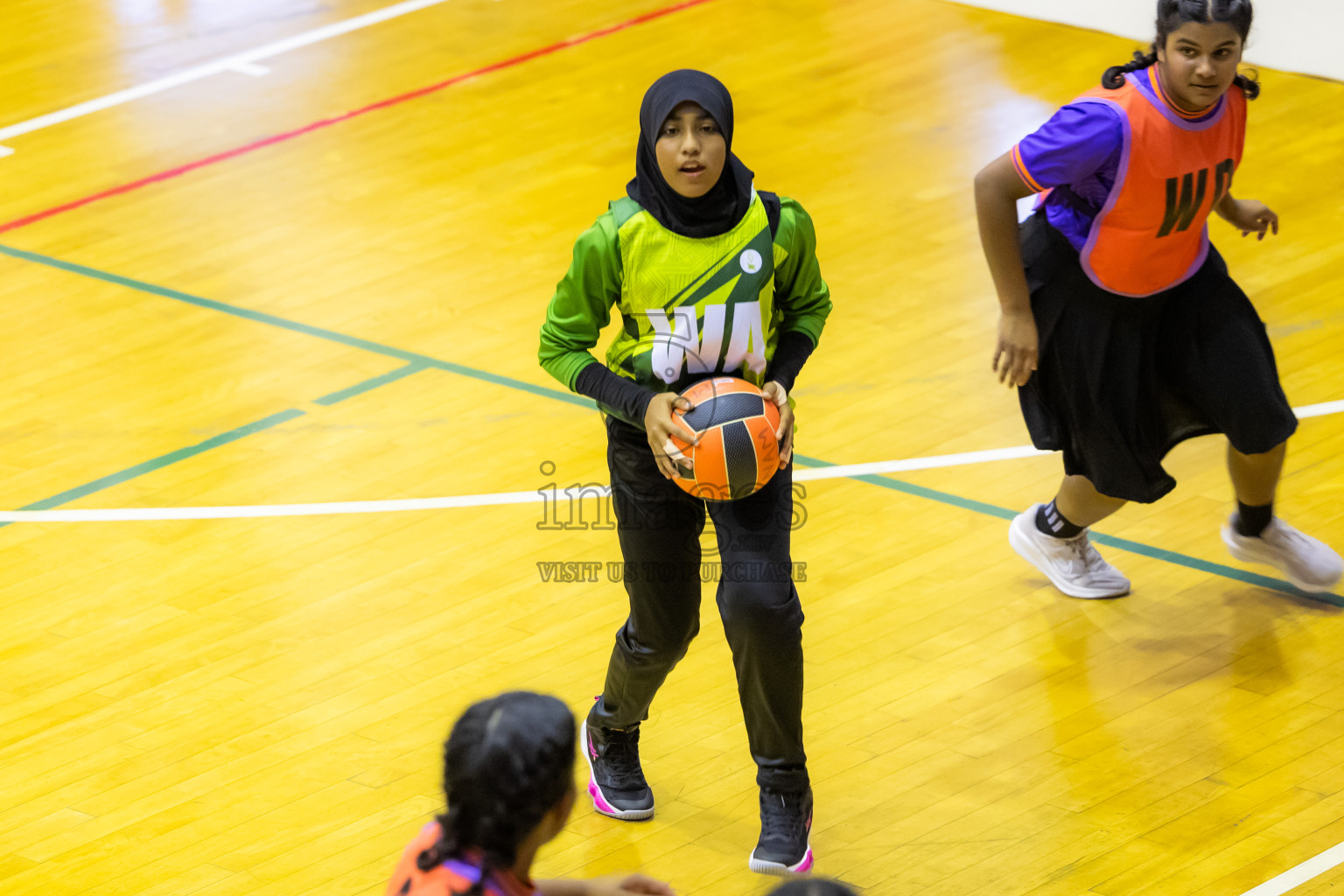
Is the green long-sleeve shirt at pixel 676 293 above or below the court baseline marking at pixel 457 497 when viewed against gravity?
above

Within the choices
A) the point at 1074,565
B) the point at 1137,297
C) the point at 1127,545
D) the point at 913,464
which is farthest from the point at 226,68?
the point at 1137,297

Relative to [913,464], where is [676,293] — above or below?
above

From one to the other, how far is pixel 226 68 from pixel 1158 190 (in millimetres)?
6746

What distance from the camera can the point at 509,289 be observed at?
24.0 feet

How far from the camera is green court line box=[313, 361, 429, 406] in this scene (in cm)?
649

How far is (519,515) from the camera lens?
5.71 meters

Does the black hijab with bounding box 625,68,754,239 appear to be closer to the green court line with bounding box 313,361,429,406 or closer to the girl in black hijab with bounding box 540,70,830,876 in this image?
the girl in black hijab with bounding box 540,70,830,876

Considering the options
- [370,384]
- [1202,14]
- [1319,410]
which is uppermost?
[1202,14]

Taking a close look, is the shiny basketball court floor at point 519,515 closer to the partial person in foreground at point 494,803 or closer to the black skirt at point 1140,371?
the black skirt at point 1140,371

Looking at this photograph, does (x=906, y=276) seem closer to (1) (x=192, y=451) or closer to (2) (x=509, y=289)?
(2) (x=509, y=289)

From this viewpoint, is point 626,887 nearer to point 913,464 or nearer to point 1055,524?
point 1055,524

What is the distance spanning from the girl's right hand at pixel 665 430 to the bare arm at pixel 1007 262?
1070mm

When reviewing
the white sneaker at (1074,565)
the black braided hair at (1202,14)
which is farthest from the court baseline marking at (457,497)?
the black braided hair at (1202,14)

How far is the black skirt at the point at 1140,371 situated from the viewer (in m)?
4.67
